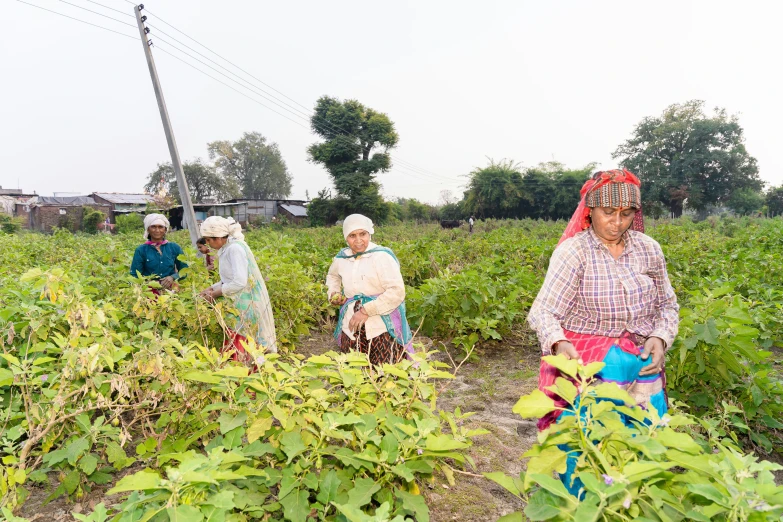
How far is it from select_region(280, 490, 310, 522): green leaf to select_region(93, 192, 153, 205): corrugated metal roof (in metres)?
46.2

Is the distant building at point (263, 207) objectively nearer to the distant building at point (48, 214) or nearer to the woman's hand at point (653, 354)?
the distant building at point (48, 214)

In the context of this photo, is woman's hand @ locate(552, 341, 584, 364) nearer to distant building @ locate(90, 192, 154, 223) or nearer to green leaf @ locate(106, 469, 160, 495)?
green leaf @ locate(106, 469, 160, 495)

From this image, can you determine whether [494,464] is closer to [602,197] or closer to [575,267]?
Result: [575,267]

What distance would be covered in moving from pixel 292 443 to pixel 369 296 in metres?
1.86

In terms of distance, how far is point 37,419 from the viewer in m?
2.04

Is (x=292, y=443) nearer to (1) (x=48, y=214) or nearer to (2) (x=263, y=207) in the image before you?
(2) (x=263, y=207)

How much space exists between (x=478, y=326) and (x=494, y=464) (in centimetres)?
223

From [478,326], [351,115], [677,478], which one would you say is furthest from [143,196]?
[677,478]

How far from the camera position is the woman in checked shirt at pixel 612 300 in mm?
2029

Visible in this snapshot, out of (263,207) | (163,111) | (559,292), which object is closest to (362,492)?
(559,292)

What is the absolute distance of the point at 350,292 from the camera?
3436 mm

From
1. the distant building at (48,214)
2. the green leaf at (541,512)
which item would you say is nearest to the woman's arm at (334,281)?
the green leaf at (541,512)

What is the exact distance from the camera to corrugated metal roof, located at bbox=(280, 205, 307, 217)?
41.2m

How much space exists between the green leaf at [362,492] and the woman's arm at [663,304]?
1280mm
